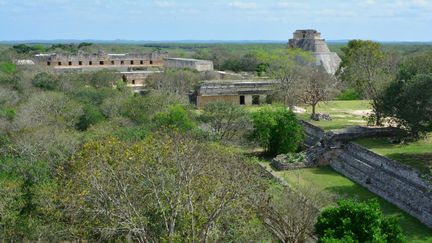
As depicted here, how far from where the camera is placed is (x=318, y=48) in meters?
41.8

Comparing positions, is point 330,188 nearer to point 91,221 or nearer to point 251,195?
point 251,195

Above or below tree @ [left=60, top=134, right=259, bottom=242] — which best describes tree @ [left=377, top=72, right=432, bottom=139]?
above

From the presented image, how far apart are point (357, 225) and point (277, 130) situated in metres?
10.4

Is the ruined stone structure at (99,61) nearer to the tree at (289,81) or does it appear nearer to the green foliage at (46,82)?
the green foliage at (46,82)

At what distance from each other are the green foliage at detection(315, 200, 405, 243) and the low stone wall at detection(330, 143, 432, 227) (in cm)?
285

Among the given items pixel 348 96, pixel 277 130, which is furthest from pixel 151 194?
pixel 348 96

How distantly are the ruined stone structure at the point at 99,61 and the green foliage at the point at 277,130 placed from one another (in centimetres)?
2961

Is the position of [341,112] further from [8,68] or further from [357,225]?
[8,68]

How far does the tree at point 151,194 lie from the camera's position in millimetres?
9516

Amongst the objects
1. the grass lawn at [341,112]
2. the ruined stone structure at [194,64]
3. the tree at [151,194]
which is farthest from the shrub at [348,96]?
the tree at [151,194]

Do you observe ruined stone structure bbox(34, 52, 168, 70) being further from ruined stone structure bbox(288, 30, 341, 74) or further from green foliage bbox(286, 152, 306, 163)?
green foliage bbox(286, 152, 306, 163)

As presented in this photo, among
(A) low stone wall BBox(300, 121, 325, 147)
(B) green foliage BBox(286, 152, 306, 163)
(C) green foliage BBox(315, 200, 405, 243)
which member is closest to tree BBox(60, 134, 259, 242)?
(C) green foliage BBox(315, 200, 405, 243)

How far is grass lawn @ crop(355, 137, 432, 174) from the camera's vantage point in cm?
1537

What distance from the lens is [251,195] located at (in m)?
12.0
